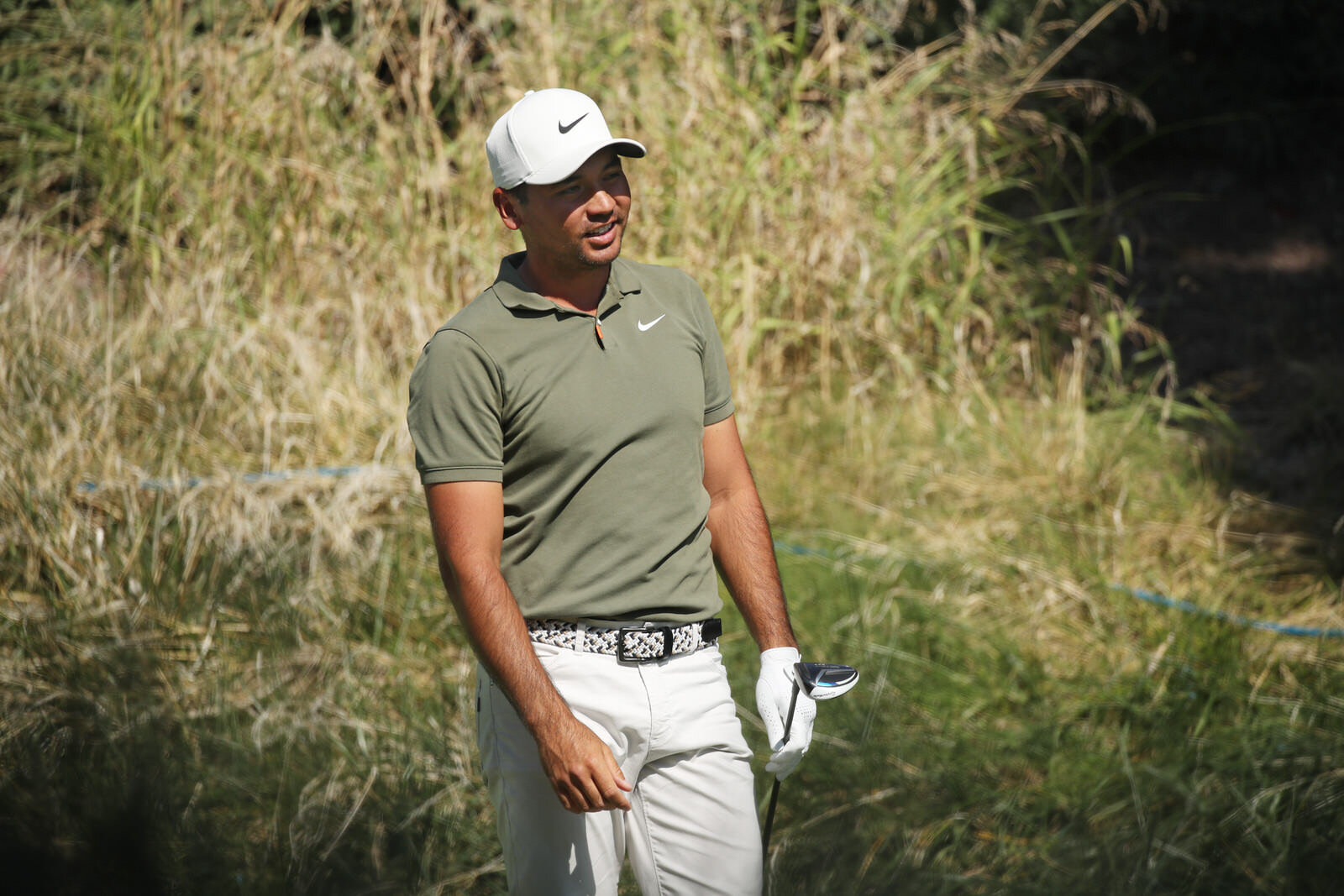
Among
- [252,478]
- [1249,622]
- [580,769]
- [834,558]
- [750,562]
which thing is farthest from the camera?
[834,558]

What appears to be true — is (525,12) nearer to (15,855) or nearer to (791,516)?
(791,516)

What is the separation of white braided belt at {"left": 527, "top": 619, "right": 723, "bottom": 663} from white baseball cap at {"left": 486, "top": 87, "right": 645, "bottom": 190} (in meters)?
0.81

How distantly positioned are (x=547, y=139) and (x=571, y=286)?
271mm

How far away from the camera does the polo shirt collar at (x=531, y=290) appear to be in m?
2.21

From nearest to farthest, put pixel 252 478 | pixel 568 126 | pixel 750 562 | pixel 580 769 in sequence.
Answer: pixel 580 769, pixel 568 126, pixel 750 562, pixel 252 478

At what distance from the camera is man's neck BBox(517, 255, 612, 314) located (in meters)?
2.26

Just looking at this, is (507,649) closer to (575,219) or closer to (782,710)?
(782,710)

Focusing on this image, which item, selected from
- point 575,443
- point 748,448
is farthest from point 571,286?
point 748,448

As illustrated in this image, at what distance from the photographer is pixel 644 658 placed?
2217 mm

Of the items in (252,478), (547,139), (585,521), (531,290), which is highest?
(547,139)

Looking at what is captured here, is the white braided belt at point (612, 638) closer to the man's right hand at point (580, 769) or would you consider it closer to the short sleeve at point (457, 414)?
the man's right hand at point (580, 769)

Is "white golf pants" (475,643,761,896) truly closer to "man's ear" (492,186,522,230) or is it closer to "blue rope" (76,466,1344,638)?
"man's ear" (492,186,522,230)

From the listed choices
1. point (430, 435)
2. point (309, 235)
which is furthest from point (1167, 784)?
point (309, 235)

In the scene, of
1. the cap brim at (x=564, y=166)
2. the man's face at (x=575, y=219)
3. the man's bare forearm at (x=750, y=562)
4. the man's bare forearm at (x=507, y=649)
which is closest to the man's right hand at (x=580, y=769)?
the man's bare forearm at (x=507, y=649)
